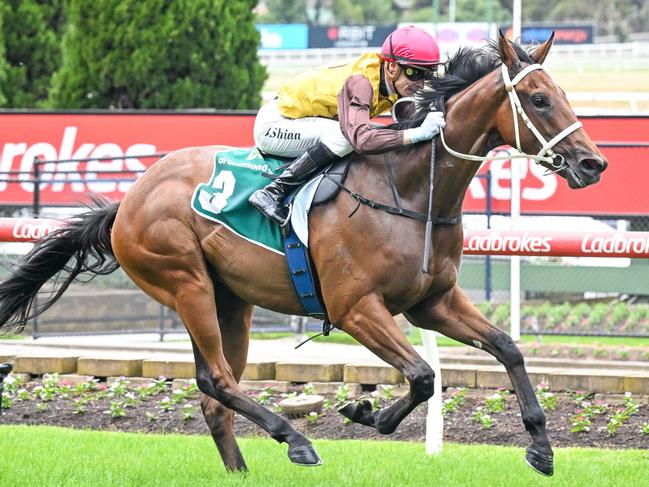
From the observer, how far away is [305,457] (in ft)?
19.1

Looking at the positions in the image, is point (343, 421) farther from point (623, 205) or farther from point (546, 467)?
point (623, 205)

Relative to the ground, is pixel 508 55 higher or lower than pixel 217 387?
higher

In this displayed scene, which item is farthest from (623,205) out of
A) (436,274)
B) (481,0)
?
(481,0)

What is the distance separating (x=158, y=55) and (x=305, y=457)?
11303mm

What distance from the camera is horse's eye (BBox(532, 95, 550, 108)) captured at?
18.6ft

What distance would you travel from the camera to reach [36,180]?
11641mm

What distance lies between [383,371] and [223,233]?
229 centimetres

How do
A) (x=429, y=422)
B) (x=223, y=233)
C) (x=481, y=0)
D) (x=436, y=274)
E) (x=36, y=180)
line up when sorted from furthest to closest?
(x=481, y=0), (x=36, y=180), (x=429, y=422), (x=223, y=233), (x=436, y=274)

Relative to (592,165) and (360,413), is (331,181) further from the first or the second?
(592,165)

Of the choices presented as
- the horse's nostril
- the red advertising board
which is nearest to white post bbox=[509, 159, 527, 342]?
the red advertising board

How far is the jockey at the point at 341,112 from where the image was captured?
5.86 meters

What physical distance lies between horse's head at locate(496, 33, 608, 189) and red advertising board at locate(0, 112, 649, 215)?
237 inches

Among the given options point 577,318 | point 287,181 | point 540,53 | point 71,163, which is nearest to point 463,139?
point 540,53

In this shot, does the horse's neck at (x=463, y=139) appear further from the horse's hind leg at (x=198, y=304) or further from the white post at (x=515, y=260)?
the white post at (x=515, y=260)
